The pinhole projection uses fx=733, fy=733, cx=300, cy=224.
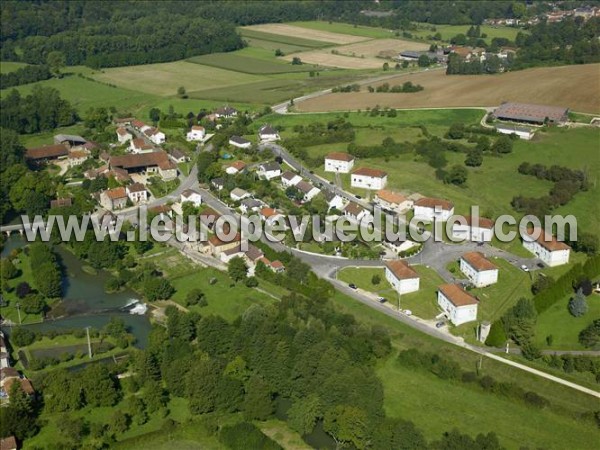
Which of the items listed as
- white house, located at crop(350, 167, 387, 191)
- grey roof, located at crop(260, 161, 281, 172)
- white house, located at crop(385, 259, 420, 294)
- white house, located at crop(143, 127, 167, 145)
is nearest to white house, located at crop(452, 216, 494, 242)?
white house, located at crop(385, 259, 420, 294)

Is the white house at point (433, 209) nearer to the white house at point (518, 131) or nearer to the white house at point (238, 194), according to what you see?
the white house at point (238, 194)

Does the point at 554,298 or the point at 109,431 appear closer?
the point at 109,431

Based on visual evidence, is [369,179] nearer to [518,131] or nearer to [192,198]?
[192,198]

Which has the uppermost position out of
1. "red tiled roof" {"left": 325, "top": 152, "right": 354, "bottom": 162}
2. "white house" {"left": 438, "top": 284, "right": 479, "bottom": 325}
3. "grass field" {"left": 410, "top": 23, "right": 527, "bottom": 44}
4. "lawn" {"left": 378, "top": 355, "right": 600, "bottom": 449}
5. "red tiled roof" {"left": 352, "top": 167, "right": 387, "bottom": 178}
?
"grass field" {"left": 410, "top": 23, "right": 527, "bottom": 44}

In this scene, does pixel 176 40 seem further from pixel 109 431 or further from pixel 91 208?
pixel 109 431

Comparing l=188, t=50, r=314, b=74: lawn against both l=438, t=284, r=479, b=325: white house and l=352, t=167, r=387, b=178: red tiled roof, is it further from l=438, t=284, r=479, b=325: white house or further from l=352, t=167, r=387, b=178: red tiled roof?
l=438, t=284, r=479, b=325: white house

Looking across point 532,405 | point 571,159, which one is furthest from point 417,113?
point 532,405
